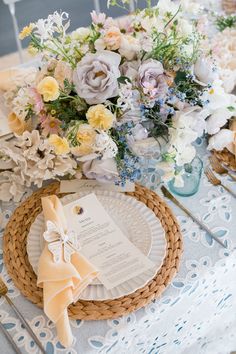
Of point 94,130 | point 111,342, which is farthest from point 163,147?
point 111,342

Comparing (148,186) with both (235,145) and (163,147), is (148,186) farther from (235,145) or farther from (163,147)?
(235,145)

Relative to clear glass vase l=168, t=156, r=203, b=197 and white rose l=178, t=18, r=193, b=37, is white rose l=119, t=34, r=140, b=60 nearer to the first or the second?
white rose l=178, t=18, r=193, b=37

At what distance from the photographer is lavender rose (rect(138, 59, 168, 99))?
3.05ft

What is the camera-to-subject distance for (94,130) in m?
0.96

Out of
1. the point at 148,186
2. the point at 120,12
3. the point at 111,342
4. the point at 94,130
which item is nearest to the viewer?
the point at 111,342

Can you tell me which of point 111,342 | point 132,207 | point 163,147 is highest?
point 163,147

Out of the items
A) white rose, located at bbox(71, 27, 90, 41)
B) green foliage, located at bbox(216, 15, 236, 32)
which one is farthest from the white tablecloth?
green foliage, located at bbox(216, 15, 236, 32)

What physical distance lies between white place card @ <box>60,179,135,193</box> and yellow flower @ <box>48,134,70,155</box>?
133 mm

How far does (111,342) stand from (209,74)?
62 centimetres

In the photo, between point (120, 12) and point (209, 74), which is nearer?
point (209, 74)

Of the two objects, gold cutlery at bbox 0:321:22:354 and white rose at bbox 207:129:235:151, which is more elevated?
white rose at bbox 207:129:235:151

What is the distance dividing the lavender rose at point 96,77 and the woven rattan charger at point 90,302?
27cm

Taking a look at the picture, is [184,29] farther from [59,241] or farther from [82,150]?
[59,241]

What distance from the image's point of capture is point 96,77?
3.04 ft
